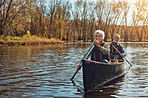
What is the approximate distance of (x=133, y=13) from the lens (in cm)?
5344

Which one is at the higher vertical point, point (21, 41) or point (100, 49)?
point (100, 49)

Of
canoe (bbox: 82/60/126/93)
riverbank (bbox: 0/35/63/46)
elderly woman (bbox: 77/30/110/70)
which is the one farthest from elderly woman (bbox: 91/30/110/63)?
riverbank (bbox: 0/35/63/46)

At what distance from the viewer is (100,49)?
5785 mm

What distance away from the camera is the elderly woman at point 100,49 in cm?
585

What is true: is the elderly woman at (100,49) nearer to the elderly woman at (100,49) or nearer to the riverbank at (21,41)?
the elderly woman at (100,49)

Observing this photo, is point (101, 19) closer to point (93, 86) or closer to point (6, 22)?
point (6, 22)

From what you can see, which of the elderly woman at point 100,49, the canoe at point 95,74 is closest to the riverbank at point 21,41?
the elderly woman at point 100,49

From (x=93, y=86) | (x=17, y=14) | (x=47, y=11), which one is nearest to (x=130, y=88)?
(x=93, y=86)

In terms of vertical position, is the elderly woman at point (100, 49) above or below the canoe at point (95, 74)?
above

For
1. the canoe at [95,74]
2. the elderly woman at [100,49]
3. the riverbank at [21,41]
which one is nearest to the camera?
the canoe at [95,74]

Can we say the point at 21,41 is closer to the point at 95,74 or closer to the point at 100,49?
the point at 100,49

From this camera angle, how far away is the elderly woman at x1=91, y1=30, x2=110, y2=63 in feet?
19.2

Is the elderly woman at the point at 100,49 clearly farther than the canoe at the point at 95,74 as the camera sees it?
Yes

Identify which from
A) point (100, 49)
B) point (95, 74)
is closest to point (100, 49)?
point (100, 49)
